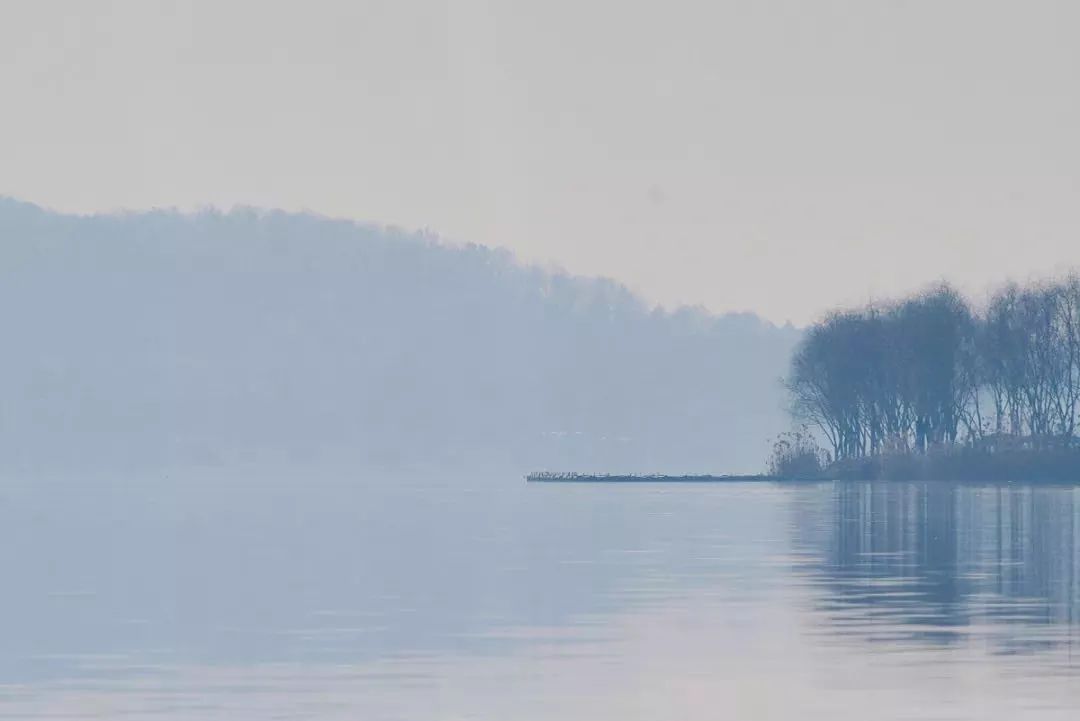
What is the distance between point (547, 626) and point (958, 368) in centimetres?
10186

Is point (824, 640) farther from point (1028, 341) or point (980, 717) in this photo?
point (1028, 341)

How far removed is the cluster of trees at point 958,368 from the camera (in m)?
128

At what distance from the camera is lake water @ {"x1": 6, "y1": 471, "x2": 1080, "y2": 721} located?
73.9ft

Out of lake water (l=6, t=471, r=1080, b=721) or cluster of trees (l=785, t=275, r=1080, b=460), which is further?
cluster of trees (l=785, t=275, r=1080, b=460)

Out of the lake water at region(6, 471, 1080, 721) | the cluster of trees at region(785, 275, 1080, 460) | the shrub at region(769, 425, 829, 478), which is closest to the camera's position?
the lake water at region(6, 471, 1080, 721)

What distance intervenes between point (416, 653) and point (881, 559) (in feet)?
72.9

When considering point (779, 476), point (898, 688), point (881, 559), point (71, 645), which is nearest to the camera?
point (898, 688)

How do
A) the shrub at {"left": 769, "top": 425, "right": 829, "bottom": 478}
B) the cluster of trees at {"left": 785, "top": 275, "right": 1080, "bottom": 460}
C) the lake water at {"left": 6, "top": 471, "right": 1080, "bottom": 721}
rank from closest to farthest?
the lake water at {"left": 6, "top": 471, "right": 1080, "bottom": 721} → the cluster of trees at {"left": 785, "top": 275, "right": 1080, "bottom": 460} → the shrub at {"left": 769, "top": 425, "right": 829, "bottom": 478}

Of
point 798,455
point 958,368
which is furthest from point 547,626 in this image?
point 798,455

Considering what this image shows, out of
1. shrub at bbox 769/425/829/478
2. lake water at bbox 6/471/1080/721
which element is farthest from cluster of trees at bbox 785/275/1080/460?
lake water at bbox 6/471/1080/721

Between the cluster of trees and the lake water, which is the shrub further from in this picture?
the lake water

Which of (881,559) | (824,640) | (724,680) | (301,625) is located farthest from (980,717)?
(881,559)

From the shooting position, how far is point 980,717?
20750 mm

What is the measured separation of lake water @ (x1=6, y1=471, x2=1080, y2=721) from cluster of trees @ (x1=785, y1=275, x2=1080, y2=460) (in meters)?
66.6
